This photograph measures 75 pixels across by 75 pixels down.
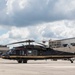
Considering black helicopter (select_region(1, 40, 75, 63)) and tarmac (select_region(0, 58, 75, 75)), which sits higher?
black helicopter (select_region(1, 40, 75, 63))

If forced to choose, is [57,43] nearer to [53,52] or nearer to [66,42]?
[66,42]

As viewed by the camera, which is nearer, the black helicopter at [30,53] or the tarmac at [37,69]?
the tarmac at [37,69]

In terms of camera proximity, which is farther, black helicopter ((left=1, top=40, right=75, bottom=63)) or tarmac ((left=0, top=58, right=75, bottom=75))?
black helicopter ((left=1, top=40, right=75, bottom=63))

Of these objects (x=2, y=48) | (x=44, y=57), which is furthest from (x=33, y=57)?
(x=2, y=48)

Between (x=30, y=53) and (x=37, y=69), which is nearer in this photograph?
(x=37, y=69)

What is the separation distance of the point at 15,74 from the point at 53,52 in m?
24.2

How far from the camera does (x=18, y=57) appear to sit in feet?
143

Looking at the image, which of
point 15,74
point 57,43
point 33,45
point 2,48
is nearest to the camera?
point 15,74

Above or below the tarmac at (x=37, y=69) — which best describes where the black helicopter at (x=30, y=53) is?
above

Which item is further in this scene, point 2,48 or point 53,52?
point 2,48

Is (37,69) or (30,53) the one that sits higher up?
(30,53)

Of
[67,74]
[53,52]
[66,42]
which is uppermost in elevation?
[66,42]

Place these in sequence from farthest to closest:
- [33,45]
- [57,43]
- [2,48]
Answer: [57,43]
[2,48]
[33,45]

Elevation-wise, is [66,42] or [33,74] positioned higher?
[66,42]
